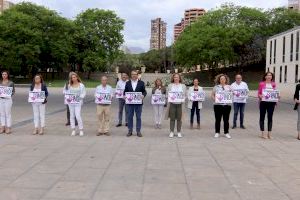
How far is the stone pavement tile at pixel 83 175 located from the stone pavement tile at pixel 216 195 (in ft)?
5.43

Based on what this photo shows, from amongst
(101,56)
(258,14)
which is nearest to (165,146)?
(258,14)

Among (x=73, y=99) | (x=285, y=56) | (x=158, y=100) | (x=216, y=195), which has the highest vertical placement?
(x=285, y=56)

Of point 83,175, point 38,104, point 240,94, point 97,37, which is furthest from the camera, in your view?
point 97,37

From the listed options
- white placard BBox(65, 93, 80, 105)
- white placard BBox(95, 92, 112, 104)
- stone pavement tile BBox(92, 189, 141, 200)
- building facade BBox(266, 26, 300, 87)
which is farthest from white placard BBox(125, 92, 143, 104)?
building facade BBox(266, 26, 300, 87)

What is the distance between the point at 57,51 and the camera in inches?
2889

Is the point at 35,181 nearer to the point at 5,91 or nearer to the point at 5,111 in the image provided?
the point at 5,111

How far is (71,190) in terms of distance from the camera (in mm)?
6535

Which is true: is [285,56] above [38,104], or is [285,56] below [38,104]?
above

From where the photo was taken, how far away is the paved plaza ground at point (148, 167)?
6.51 meters

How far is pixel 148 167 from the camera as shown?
820 centimetres

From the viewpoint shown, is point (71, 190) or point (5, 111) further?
point (5, 111)

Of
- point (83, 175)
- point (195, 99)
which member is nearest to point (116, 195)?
point (83, 175)

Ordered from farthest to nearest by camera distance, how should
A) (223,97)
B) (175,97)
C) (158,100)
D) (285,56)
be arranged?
(285,56) → (158,100) → (175,97) → (223,97)

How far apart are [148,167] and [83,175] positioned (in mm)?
1284
